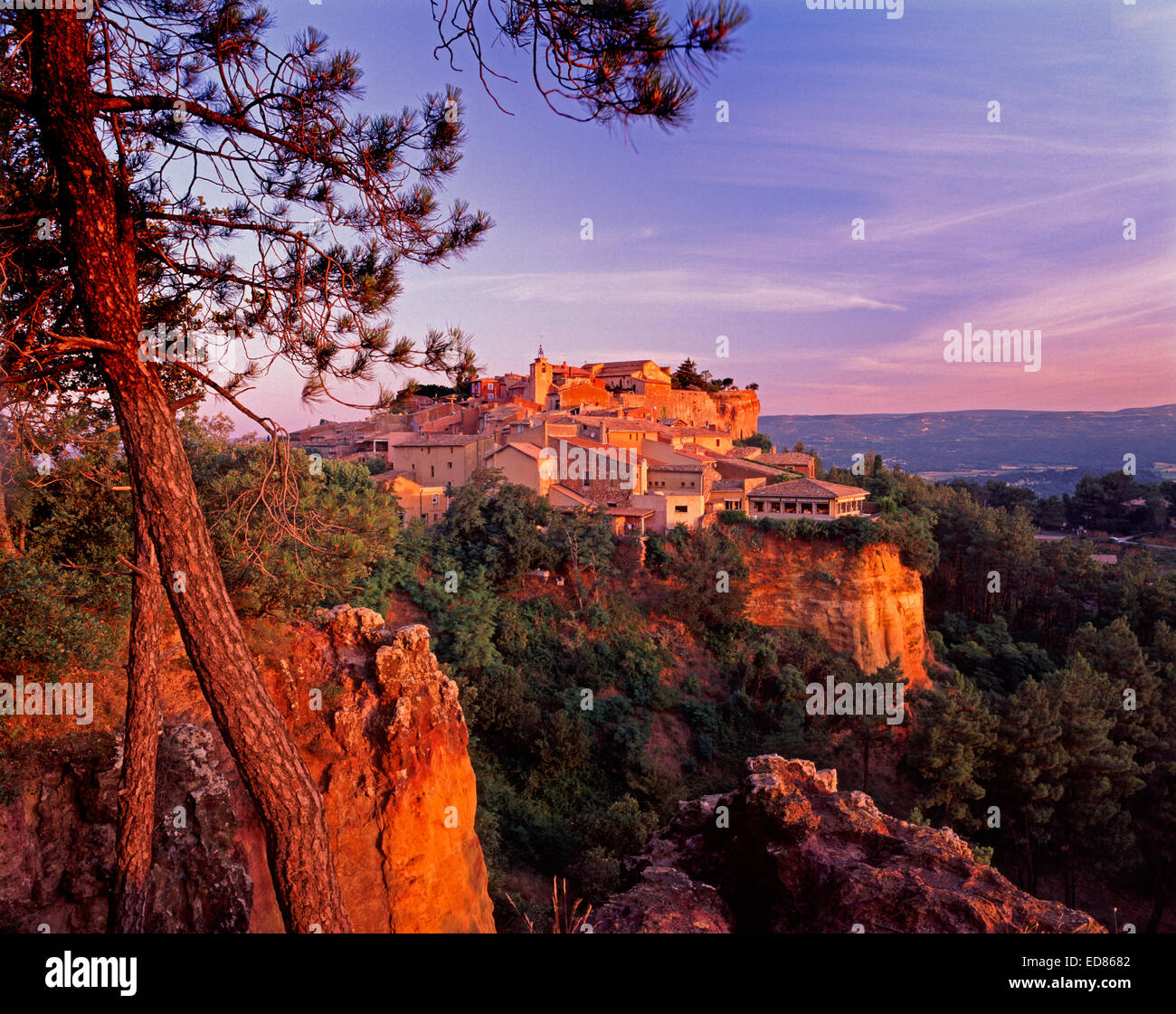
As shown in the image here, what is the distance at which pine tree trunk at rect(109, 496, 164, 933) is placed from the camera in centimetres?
363

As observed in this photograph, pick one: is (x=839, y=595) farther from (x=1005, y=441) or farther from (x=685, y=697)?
(x=1005, y=441)

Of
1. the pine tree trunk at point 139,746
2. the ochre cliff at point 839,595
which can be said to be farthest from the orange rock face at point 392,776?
the ochre cliff at point 839,595

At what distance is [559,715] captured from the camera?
1788 cm

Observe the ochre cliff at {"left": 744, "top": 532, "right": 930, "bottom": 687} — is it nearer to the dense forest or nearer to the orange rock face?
the dense forest

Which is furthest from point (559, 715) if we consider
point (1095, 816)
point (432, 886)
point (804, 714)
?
point (1095, 816)

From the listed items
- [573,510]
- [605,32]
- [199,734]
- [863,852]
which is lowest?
[863,852]

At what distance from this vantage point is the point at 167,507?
11.7ft

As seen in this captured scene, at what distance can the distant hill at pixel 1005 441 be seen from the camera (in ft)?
192

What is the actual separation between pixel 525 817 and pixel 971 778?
12.0 m

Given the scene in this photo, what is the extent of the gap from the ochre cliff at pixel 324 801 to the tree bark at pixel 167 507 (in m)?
2.16

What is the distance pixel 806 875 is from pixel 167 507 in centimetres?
607

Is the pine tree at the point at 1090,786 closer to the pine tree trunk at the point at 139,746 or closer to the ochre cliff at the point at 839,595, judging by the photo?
the ochre cliff at the point at 839,595

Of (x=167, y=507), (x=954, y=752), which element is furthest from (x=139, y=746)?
(x=954, y=752)

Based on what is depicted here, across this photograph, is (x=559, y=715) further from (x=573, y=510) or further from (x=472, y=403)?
(x=472, y=403)
